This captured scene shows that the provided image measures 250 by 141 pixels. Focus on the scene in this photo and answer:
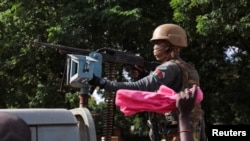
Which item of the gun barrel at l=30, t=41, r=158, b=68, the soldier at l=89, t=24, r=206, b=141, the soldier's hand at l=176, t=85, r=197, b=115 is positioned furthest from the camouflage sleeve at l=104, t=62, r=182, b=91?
the soldier's hand at l=176, t=85, r=197, b=115

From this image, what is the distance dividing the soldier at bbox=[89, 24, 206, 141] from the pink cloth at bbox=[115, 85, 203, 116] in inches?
12.9

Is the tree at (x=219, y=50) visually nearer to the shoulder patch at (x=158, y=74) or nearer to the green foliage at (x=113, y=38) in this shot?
the green foliage at (x=113, y=38)

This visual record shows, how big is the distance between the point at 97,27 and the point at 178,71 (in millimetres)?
8934

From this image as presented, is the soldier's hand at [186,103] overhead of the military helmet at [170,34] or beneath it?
beneath

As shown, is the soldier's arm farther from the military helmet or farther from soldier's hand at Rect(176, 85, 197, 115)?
the military helmet

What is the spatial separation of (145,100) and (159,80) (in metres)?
0.51

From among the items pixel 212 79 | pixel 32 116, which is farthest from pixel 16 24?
pixel 32 116

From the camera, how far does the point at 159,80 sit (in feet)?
9.23

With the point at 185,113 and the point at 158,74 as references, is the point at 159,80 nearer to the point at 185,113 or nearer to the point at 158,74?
the point at 158,74

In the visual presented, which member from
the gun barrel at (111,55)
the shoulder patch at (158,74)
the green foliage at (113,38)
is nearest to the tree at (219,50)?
the green foliage at (113,38)

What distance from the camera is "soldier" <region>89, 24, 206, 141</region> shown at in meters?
2.71

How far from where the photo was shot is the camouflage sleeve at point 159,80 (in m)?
2.75

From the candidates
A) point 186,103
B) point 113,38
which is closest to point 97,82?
point 186,103

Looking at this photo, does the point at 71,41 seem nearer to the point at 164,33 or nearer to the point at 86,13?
the point at 86,13
